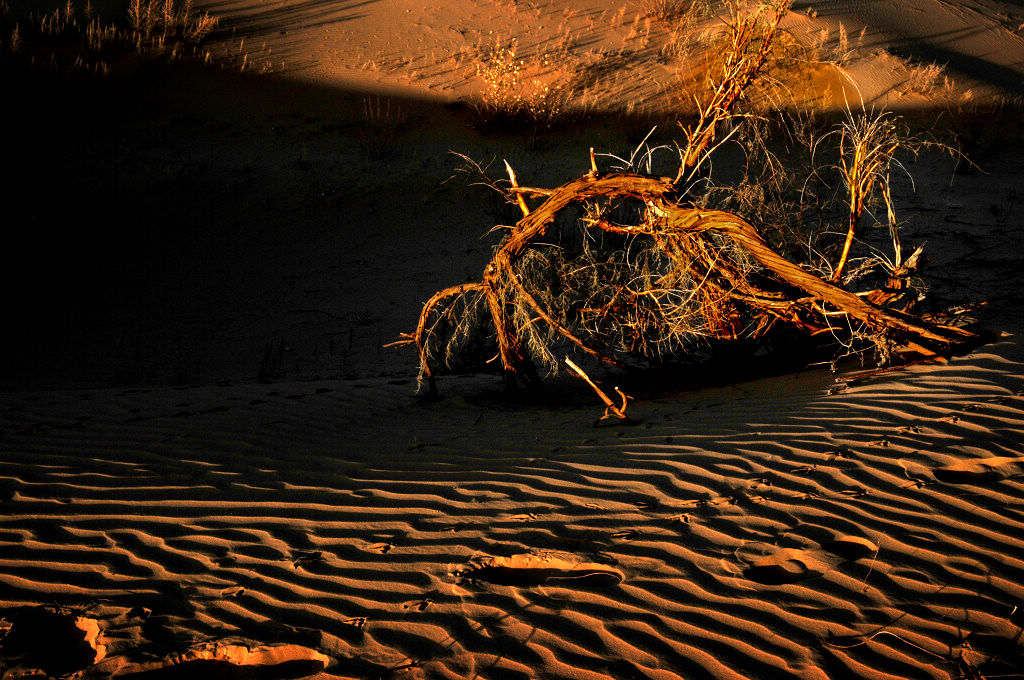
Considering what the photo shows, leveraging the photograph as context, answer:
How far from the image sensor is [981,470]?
3520mm

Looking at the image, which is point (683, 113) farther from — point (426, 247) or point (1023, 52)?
point (1023, 52)

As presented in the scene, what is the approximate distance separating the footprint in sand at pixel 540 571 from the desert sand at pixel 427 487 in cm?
2

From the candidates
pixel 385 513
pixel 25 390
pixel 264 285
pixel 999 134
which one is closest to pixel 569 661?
pixel 385 513

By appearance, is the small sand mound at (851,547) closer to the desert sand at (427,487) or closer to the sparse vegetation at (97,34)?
the desert sand at (427,487)

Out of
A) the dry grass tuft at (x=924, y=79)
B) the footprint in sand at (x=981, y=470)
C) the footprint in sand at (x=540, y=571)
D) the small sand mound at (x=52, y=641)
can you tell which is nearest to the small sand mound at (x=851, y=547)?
the footprint in sand at (x=981, y=470)

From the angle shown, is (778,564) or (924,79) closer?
(778,564)

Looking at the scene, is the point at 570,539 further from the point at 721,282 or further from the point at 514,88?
the point at 514,88

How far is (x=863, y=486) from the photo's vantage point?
3.44 metres

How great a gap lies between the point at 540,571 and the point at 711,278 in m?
3.15

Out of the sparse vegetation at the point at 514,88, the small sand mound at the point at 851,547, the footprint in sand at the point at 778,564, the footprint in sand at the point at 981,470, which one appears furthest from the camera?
the sparse vegetation at the point at 514,88

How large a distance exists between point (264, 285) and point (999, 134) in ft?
45.2

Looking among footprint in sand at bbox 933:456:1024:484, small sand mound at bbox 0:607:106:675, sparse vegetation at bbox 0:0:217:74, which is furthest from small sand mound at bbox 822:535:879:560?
sparse vegetation at bbox 0:0:217:74

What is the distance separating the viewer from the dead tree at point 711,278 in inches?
179

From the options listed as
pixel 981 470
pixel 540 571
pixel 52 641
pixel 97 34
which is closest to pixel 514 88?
pixel 97 34
